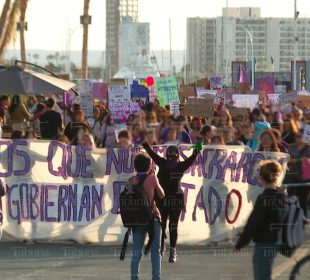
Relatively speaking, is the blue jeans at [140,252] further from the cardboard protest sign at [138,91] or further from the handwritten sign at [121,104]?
the cardboard protest sign at [138,91]

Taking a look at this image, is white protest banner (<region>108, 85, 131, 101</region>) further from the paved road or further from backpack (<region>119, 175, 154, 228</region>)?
backpack (<region>119, 175, 154, 228</region>)

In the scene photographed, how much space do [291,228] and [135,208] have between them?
5.40 ft

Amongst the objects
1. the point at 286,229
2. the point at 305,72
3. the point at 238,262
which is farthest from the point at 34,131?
the point at 305,72

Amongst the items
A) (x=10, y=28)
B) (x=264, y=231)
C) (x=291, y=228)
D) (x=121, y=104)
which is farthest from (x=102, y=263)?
(x=10, y=28)

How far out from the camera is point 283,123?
16.7 m

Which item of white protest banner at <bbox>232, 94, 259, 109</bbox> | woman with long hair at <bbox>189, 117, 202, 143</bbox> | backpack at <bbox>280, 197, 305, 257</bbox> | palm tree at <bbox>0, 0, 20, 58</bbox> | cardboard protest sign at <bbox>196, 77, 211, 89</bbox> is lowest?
backpack at <bbox>280, 197, 305, 257</bbox>

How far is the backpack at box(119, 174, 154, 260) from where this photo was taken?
1009cm

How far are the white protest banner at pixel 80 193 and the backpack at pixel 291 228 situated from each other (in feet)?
15.2

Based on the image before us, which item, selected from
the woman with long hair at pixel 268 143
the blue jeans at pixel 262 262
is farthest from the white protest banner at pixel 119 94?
the blue jeans at pixel 262 262

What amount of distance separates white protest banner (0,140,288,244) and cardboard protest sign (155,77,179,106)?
1278 cm

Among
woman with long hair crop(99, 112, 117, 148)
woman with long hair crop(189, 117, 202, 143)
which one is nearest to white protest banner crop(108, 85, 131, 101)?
woman with long hair crop(99, 112, 117, 148)

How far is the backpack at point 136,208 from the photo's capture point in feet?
33.1

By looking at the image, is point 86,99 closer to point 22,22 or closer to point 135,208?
point 135,208

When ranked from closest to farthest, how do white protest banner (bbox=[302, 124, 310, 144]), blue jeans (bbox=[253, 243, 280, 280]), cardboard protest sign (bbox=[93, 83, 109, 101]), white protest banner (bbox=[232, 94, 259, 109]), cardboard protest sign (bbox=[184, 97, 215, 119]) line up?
blue jeans (bbox=[253, 243, 280, 280])
white protest banner (bbox=[302, 124, 310, 144])
cardboard protest sign (bbox=[184, 97, 215, 119])
white protest banner (bbox=[232, 94, 259, 109])
cardboard protest sign (bbox=[93, 83, 109, 101])
